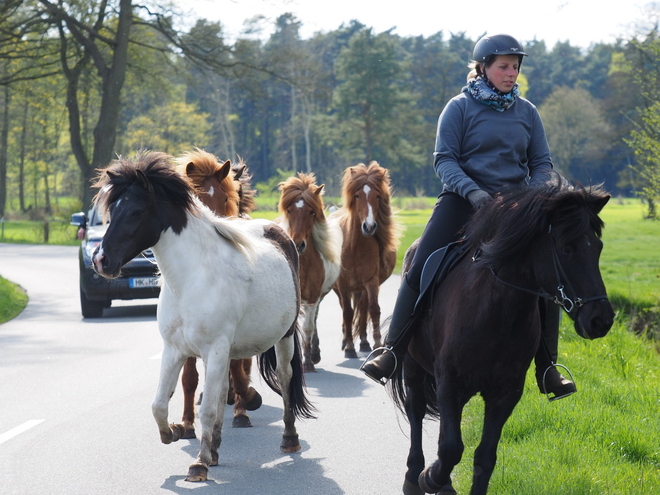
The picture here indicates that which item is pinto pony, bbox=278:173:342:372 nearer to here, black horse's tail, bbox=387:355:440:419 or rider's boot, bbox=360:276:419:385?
black horse's tail, bbox=387:355:440:419

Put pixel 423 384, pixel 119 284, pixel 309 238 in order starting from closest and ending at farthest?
pixel 423 384, pixel 309 238, pixel 119 284

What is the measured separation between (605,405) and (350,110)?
70.8 metres

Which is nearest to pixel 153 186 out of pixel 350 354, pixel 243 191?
pixel 243 191

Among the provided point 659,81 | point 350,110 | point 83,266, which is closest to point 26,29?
point 83,266

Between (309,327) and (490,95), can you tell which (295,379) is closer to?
(490,95)

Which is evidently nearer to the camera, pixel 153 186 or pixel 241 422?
pixel 153 186

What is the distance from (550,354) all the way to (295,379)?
260cm

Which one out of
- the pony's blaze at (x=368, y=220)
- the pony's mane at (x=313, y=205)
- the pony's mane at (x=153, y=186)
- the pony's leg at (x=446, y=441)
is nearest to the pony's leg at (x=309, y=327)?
the pony's mane at (x=313, y=205)

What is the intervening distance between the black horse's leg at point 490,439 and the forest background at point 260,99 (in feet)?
10.9

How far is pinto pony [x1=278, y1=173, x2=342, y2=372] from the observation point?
10430mm

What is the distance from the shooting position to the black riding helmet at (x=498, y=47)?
5320mm

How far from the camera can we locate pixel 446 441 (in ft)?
15.5

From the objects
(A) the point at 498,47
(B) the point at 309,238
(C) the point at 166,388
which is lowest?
(C) the point at 166,388

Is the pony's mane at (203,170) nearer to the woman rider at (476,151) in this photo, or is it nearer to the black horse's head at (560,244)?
the woman rider at (476,151)
